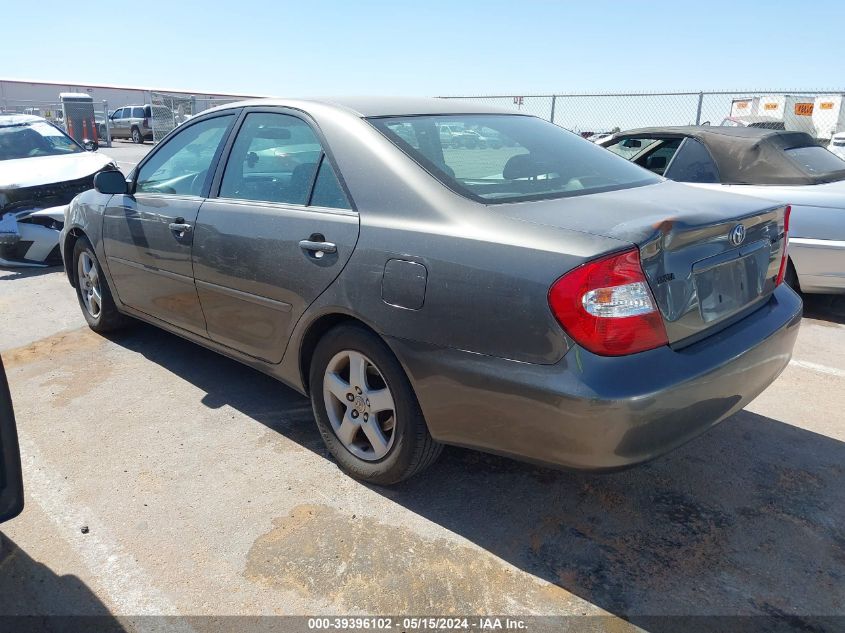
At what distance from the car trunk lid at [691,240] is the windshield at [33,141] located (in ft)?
28.0

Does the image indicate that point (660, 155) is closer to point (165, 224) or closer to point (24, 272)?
point (165, 224)

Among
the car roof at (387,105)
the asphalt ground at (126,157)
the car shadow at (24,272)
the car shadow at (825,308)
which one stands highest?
the car roof at (387,105)

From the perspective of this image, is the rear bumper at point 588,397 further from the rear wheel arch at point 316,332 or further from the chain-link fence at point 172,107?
the chain-link fence at point 172,107

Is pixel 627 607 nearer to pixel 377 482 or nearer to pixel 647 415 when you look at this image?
pixel 647 415

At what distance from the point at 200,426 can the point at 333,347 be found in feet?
3.80

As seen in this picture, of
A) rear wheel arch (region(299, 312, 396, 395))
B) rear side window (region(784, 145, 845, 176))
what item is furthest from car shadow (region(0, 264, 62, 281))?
rear side window (region(784, 145, 845, 176))

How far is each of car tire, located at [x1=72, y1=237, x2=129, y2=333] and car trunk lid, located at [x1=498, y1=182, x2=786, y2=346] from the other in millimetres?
3408

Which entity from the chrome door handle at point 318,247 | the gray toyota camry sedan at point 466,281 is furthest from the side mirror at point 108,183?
the chrome door handle at point 318,247

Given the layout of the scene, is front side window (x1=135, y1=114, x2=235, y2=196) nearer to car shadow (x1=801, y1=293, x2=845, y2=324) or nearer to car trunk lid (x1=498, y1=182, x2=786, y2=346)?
car trunk lid (x1=498, y1=182, x2=786, y2=346)

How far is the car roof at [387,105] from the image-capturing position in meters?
3.08

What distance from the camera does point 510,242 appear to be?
88.9 inches

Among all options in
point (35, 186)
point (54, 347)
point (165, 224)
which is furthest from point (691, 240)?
point (35, 186)

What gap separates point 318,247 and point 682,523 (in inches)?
73.5

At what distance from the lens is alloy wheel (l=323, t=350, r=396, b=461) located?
277 cm
